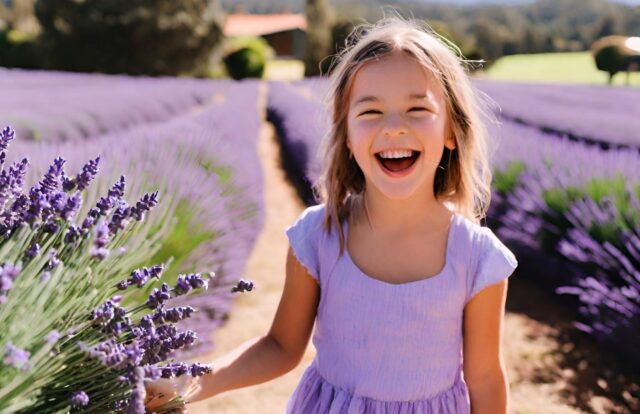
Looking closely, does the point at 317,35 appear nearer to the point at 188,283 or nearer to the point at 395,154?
the point at 395,154

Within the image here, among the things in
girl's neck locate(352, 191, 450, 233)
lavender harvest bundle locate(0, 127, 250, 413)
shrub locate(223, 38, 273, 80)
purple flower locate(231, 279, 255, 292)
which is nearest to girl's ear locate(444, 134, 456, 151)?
girl's neck locate(352, 191, 450, 233)

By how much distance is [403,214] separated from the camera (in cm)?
152

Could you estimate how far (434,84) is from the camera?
1.43m

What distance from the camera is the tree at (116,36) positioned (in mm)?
30844

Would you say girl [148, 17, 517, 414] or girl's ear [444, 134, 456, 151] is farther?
girl's ear [444, 134, 456, 151]

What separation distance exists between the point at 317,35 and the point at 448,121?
4390 centimetres

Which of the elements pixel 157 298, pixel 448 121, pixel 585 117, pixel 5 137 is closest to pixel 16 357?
pixel 157 298

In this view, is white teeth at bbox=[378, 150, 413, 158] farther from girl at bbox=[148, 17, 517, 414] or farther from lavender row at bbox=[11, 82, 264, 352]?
lavender row at bbox=[11, 82, 264, 352]

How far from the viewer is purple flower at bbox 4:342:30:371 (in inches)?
27.4

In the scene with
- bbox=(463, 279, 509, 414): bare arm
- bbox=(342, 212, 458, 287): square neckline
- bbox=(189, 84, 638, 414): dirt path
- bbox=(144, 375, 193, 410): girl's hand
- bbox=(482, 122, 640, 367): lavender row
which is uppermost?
bbox=(342, 212, 458, 287): square neckline

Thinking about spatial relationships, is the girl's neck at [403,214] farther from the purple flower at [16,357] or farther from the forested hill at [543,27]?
the forested hill at [543,27]

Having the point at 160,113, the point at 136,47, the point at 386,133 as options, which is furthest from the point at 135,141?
the point at 136,47

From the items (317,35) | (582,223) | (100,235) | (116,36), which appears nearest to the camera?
(100,235)

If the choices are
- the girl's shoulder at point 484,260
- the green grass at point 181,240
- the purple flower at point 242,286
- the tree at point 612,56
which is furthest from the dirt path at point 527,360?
the tree at point 612,56
